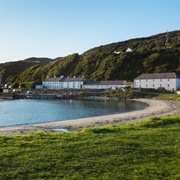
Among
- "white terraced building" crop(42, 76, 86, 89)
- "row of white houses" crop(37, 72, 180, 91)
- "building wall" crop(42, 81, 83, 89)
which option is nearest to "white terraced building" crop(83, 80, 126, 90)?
"row of white houses" crop(37, 72, 180, 91)

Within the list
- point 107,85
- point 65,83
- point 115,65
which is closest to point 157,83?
point 107,85

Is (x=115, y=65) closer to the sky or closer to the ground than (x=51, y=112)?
closer to the sky

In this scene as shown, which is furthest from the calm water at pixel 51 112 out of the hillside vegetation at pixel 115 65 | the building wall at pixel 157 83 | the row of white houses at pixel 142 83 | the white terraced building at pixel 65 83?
the hillside vegetation at pixel 115 65

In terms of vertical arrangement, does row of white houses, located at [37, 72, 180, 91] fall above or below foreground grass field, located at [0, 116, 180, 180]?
above

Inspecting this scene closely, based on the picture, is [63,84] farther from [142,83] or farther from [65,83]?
[142,83]

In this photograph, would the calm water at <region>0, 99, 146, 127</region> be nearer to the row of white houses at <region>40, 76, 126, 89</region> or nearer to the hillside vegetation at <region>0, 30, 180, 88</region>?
the row of white houses at <region>40, 76, 126, 89</region>

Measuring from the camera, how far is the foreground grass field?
8.56 meters

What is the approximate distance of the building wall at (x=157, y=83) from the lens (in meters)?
99.6

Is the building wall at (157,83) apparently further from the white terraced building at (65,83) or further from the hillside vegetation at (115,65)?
the white terraced building at (65,83)

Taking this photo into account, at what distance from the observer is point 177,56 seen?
488ft

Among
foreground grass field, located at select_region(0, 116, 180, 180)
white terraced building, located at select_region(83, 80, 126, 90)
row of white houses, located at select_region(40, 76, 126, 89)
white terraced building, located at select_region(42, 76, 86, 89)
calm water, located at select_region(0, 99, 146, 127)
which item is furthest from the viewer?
white terraced building, located at select_region(42, 76, 86, 89)

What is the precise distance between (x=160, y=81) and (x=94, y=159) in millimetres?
96896

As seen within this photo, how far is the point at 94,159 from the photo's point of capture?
10219 millimetres

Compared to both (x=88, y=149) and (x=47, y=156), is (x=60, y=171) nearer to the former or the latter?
(x=47, y=156)
